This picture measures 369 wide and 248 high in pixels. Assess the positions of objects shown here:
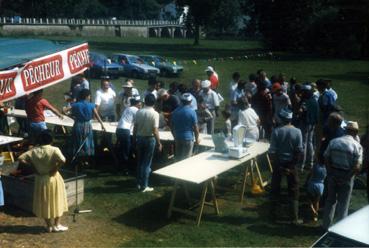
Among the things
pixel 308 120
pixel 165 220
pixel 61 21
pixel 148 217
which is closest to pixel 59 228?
pixel 148 217

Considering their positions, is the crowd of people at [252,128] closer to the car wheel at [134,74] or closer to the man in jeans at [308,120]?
the man in jeans at [308,120]

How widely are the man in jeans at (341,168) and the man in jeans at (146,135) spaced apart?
131 inches

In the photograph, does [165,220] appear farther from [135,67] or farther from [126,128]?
[135,67]

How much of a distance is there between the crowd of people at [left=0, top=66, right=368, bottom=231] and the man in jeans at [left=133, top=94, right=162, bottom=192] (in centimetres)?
2

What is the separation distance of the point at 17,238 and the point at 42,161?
125 cm

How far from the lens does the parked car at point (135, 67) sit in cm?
2789

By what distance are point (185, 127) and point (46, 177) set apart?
113 inches

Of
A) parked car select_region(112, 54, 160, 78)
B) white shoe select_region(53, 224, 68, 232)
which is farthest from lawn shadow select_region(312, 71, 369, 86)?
white shoe select_region(53, 224, 68, 232)

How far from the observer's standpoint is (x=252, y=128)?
32.9 ft

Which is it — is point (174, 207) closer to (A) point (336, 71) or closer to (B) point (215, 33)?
(A) point (336, 71)

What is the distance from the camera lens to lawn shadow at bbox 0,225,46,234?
25.6ft

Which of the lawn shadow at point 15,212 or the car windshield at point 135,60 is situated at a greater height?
the car windshield at point 135,60

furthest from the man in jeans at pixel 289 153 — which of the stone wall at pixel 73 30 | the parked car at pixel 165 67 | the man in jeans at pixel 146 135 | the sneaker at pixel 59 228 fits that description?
the stone wall at pixel 73 30

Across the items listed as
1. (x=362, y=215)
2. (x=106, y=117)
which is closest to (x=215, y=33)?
(x=106, y=117)
